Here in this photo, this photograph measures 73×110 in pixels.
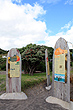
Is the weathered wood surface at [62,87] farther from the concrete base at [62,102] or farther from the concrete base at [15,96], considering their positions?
the concrete base at [15,96]

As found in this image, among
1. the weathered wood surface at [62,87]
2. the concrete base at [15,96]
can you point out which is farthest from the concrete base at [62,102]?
the concrete base at [15,96]

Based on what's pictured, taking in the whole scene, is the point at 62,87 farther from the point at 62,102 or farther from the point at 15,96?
the point at 15,96

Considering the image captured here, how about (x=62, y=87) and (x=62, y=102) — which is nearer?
(x=62, y=102)

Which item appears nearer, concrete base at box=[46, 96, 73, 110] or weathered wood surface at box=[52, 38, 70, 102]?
concrete base at box=[46, 96, 73, 110]

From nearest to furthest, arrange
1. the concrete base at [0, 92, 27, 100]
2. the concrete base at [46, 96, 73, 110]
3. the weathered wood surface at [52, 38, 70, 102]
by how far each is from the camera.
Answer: the concrete base at [46, 96, 73, 110] < the weathered wood surface at [52, 38, 70, 102] < the concrete base at [0, 92, 27, 100]

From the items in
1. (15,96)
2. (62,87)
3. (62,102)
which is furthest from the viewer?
(15,96)

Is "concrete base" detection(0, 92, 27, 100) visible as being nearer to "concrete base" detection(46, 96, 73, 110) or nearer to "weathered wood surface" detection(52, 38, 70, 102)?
"concrete base" detection(46, 96, 73, 110)

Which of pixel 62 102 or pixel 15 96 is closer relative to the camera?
pixel 62 102

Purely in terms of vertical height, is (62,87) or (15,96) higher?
(62,87)

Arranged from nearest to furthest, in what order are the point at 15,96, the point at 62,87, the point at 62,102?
the point at 62,102, the point at 62,87, the point at 15,96

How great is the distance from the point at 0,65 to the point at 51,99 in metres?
16.1

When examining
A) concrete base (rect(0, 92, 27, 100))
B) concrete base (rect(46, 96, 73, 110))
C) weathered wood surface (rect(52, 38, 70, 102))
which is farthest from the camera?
concrete base (rect(0, 92, 27, 100))

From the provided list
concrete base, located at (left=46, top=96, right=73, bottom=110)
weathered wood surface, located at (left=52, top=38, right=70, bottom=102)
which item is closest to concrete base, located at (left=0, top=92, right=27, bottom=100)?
concrete base, located at (left=46, top=96, right=73, bottom=110)

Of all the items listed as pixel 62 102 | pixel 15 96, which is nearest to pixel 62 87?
pixel 62 102
